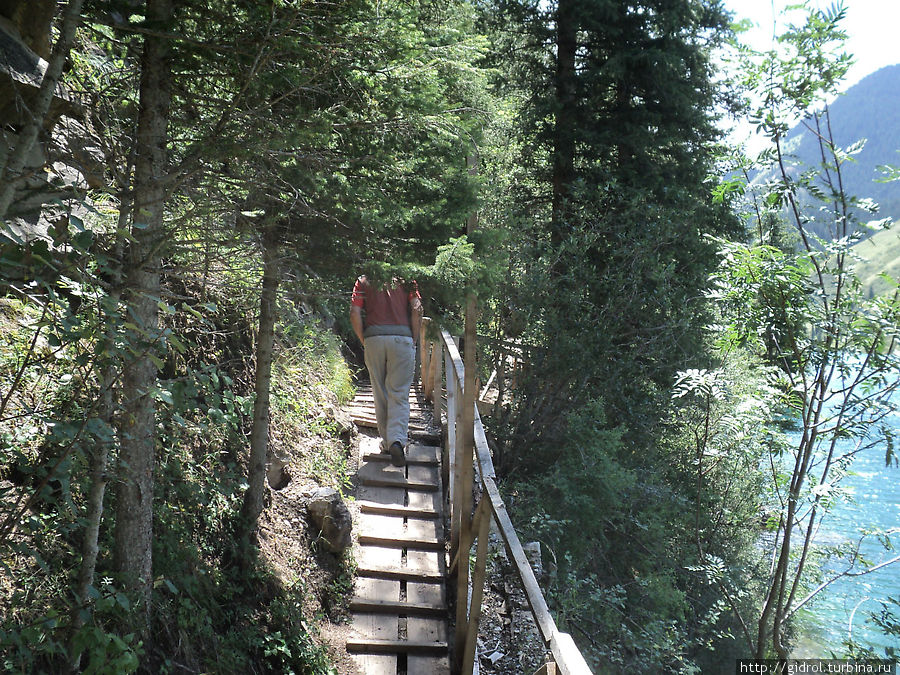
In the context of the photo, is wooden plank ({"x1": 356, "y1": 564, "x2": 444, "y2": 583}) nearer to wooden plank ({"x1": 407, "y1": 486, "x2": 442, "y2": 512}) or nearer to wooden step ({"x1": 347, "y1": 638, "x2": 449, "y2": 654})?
wooden step ({"x1": 347, "y1": 638, "x2": 449, "y2": 654})

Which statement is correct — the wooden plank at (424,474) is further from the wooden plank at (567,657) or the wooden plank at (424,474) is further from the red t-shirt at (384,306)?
the wooden plank at (567,657)

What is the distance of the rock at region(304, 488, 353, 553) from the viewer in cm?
490

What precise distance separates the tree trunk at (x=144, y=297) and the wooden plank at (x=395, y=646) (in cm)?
161

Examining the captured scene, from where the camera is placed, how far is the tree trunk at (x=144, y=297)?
9.46 feet

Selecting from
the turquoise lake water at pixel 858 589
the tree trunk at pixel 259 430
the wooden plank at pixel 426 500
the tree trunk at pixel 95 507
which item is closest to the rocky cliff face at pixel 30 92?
the tree trunk at pixel 95 507

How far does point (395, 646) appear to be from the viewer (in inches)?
170

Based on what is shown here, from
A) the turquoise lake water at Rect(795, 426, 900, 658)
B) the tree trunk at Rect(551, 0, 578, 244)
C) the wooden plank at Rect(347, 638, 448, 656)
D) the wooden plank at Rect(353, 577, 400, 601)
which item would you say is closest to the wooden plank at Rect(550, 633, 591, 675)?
the wooden plank at Rect(347, 638, 448, 656)

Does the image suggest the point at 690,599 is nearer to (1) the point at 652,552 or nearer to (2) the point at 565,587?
(1) the point at 652,552

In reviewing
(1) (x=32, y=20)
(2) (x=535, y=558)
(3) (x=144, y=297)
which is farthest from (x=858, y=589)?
(1) (x=32, y=20)

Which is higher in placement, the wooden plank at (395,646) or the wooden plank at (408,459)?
the wooden plank at (408,459)

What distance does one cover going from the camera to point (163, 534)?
3703 mm

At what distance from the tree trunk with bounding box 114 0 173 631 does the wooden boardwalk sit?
1772 millimetres

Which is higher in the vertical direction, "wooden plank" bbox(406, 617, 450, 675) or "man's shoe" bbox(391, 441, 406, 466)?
"man's shoe" bbox(391, 441, 406, 466)

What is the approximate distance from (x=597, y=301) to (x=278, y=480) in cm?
547
